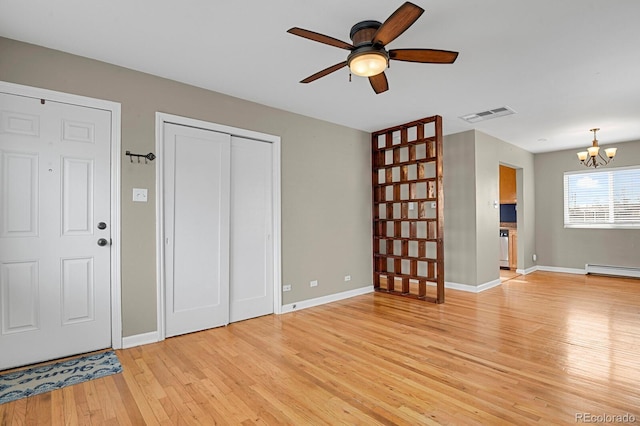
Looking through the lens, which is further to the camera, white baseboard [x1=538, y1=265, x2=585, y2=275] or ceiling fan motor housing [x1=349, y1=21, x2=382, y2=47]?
white baseboard [x1=538, y1=265, x2=585, y2=275]

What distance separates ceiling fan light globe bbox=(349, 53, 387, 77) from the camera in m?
2.29

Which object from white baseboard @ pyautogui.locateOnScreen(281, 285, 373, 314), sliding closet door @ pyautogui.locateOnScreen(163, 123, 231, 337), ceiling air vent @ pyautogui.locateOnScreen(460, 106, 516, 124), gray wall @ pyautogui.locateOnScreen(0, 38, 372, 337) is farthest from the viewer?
ceiling air vent @ pyautogui.locateOnScreen(460, 106, 516, 124)

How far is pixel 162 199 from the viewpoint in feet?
10.9

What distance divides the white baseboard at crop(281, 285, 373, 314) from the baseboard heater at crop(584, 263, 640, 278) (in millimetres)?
4956

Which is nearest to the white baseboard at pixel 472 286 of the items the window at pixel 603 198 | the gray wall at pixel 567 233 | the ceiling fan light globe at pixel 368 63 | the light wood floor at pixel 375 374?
the light wood floor at pixel 375 374

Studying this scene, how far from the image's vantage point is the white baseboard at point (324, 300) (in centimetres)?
434

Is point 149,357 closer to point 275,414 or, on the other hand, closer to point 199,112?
point 275,414

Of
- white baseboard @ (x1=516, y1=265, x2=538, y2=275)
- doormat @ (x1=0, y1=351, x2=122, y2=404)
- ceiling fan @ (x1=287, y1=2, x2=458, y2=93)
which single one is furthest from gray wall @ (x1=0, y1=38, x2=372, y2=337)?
white baseboard @ (x1=516, y1=265, x2=538, y2=275)

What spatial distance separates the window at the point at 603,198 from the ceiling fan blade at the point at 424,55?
6.53 metres

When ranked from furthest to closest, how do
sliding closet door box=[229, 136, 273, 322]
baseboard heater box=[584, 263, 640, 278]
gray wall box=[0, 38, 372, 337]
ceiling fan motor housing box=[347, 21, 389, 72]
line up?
baseboard heater box=[584, 263, 640, 278] → sliding closet door box=[229, 136, 273, 322] → gray wall box=[0, 38, 372, 337] → ceiling fan motor housing box=[347, 21, 389, 72]

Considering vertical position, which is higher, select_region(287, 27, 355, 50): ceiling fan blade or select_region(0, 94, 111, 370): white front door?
select_region(287, 27, 355, 50): ceiling fan blade

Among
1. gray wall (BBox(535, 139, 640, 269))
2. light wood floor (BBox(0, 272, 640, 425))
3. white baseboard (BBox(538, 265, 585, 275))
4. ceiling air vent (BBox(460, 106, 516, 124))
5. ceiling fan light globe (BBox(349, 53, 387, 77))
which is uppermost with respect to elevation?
ceiling air vent (BBox(460, 106, 516, 124))

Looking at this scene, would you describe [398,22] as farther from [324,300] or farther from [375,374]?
→ [324,300]

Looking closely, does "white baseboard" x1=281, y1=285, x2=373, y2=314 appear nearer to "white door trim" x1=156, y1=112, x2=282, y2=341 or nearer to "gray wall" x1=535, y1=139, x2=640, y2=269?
"white door trim" x1=156, y1=112, x2=282, y2=341
